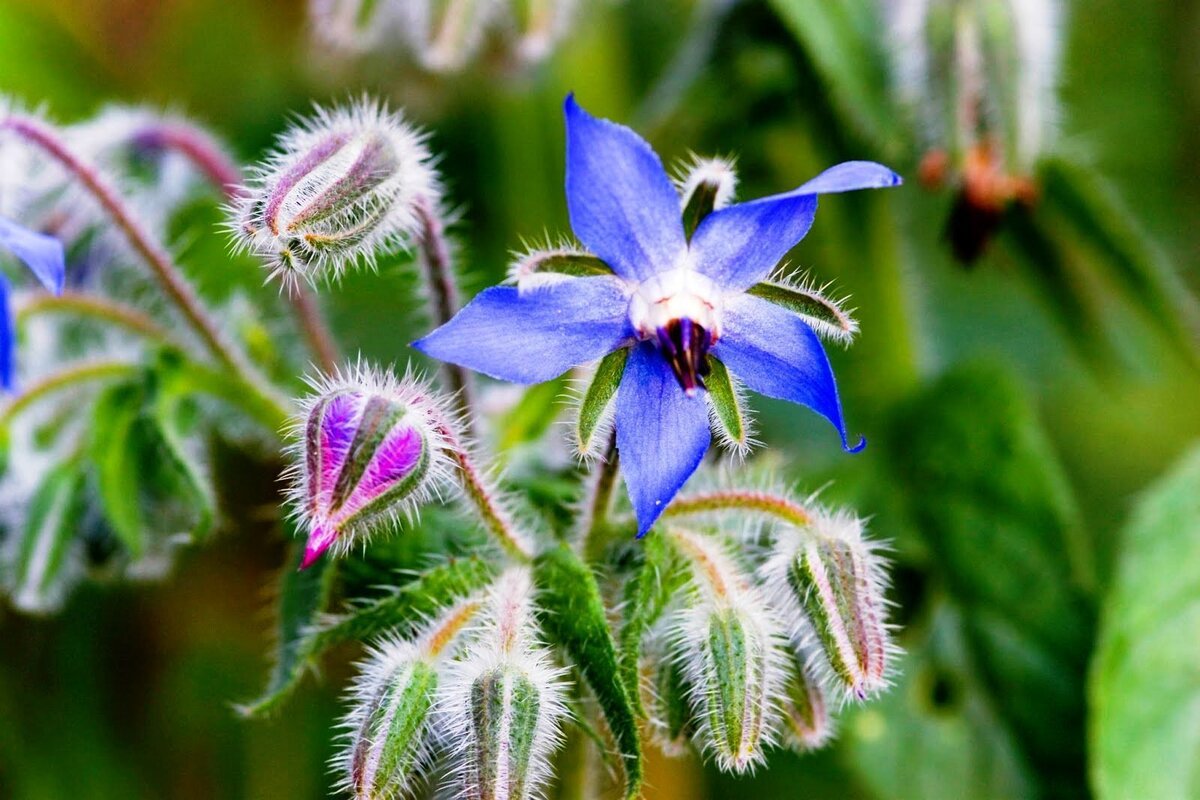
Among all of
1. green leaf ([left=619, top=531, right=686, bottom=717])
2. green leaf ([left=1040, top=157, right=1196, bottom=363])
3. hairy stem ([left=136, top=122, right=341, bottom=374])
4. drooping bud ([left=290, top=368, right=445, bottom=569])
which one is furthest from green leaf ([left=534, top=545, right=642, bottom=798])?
green leaf ([left=1040, top=157, right=1196, bottom=363])

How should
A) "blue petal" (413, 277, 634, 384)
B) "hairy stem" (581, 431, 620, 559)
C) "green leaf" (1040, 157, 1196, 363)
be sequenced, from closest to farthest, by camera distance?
"blue petal" (413, 277, 634, 384) → "hairy stem" (581, 431, 620, 559) → "green leaf" (1040, 157, 1196, 363)

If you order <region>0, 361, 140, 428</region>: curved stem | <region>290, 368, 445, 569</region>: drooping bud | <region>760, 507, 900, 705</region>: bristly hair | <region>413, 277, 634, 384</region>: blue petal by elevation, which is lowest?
<region>760, 507, 900, 705</region>: bristly hair

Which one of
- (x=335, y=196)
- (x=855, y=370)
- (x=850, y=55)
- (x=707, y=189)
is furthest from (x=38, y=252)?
(x=855, y=370)

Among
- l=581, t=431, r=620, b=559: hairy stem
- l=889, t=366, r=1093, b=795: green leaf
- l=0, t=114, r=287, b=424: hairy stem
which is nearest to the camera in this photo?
l=581, t=431, r=620, b=559: hairy stem

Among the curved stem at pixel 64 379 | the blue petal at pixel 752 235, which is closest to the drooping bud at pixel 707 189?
the blue petal at pixel 752 235

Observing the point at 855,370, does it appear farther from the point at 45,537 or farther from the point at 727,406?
the point at 45,537

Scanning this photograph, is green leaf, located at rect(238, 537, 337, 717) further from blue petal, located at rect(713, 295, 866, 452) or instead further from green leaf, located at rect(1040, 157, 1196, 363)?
green leaf, located at rect(1040, 157, 1196, 363)
